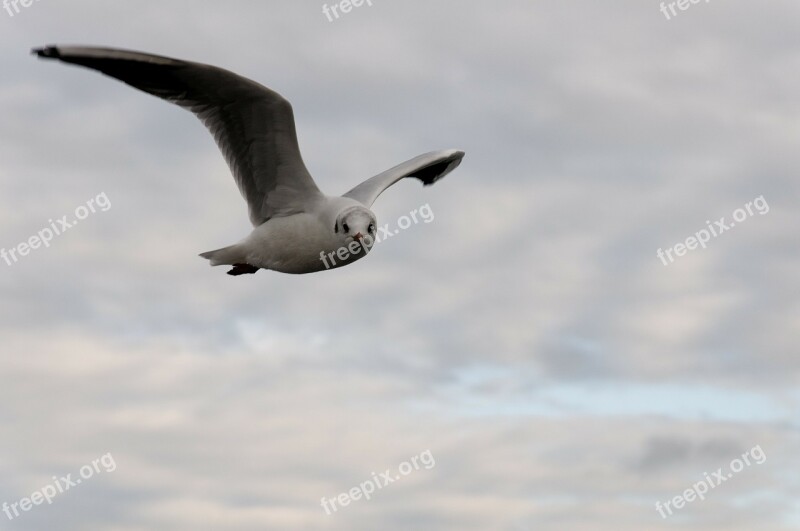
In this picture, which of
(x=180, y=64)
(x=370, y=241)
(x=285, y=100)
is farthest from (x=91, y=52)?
(x=370, y=241)

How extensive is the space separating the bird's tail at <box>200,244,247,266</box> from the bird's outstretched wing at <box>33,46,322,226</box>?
0.67 meters

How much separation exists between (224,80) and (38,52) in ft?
12.9

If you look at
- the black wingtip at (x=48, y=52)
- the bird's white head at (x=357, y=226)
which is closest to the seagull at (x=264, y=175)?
the bird's white head at (x=357, y=226)

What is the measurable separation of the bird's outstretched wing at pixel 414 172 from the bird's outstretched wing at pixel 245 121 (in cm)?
164

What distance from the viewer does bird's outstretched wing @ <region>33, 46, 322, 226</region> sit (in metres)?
19.5

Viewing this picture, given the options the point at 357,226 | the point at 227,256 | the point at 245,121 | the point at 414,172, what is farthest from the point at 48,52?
the point at 414,172

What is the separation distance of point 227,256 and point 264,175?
5.60ft

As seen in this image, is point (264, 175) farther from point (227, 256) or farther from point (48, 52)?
point (48, 52)

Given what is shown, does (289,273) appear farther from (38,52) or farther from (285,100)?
(38,52)

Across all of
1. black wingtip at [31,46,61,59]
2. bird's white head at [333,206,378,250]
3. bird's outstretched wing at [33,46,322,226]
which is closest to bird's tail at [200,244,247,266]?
bird's outstretched wing at [33,46,322,226]

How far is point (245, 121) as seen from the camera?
69.9ft

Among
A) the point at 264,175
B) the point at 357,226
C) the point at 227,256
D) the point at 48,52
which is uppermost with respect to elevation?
the point at 48,52

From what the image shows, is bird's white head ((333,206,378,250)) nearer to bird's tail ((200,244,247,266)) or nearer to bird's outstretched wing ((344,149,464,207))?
bird's outstretched wing ((344,149,464,207))

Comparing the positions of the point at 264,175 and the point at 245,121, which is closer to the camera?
the point at 245,121
